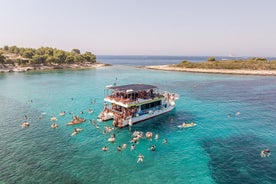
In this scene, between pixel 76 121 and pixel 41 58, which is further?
pixel 41 58

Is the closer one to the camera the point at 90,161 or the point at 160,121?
the point at 90,161

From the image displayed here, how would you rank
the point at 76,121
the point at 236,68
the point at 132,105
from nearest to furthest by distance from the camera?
the point at 132,105 < the point at 76,121 < the point at 236,68

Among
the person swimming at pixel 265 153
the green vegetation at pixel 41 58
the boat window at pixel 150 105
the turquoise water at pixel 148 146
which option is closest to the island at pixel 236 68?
the turquoise water at pixel 148 146

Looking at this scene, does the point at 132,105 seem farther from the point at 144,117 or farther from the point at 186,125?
the point at 186,125

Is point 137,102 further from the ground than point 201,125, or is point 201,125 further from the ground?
point 137,102

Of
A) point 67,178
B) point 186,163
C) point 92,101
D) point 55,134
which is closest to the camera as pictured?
point 67,178

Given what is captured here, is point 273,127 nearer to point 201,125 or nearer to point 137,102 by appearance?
point 201,125

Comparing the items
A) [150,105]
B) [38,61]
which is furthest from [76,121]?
[38,61]

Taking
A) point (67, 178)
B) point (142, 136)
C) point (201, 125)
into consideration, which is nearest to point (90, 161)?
point (67, 178)
